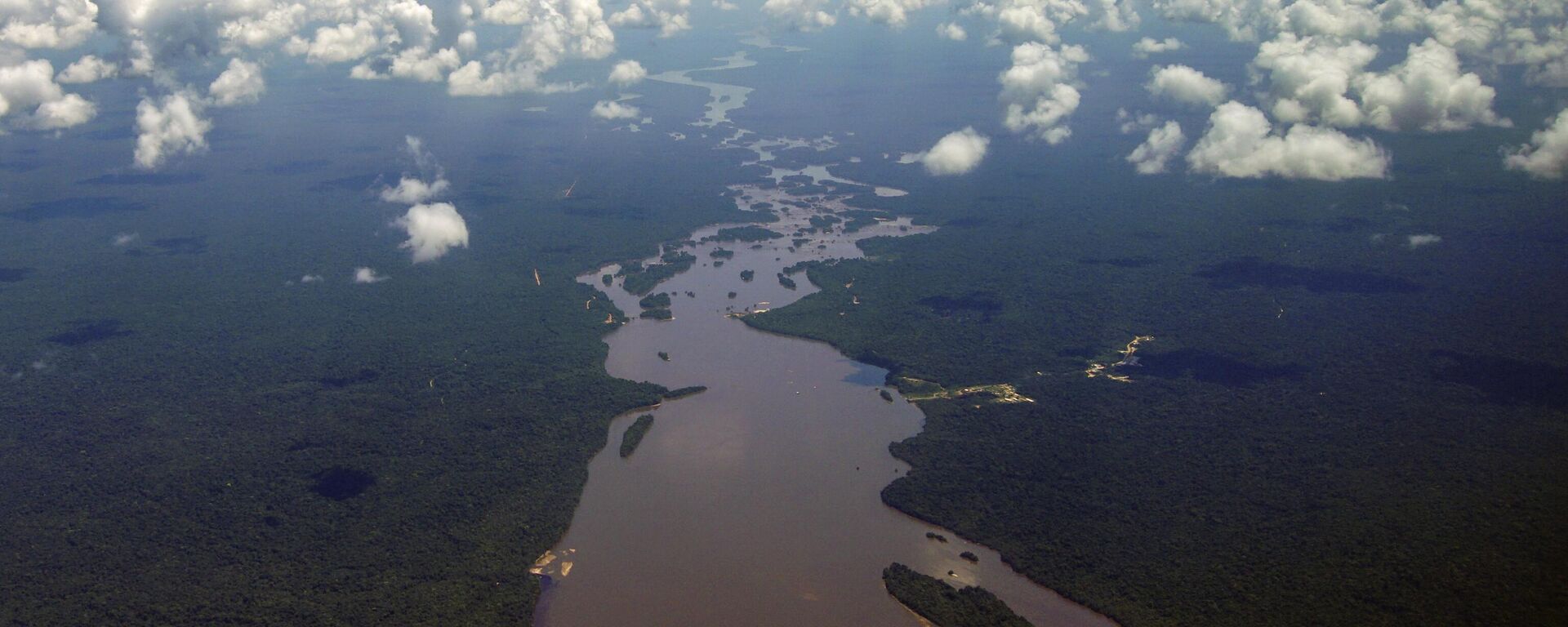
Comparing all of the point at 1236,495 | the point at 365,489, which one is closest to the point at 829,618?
the point at 1236,495

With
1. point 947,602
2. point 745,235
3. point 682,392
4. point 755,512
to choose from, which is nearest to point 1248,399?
point 947,602

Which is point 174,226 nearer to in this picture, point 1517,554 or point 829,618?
point 829,618

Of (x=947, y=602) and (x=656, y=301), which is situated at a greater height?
(x=656, y=301)

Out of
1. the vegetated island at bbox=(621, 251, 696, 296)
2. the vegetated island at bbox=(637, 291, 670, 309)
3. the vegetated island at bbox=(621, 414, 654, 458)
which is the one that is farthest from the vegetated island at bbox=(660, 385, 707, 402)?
the vegetated island at bbox=(621, 251, 696, 296)

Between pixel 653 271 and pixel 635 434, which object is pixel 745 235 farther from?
pixel 635 434

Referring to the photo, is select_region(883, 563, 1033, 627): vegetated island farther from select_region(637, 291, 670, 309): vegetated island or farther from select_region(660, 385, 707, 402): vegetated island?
select_region(637, 291, 670, 309): vegetated island

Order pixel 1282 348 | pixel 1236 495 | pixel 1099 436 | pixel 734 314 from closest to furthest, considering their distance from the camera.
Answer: pixel 1236 495
pixel 1099 436
pixel 1282 348
pixel 734 314

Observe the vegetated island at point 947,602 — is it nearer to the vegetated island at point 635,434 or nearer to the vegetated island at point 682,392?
the vegetated island at point 635,434

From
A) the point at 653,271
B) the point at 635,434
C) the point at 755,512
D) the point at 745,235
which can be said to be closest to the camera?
the point at 755,512
